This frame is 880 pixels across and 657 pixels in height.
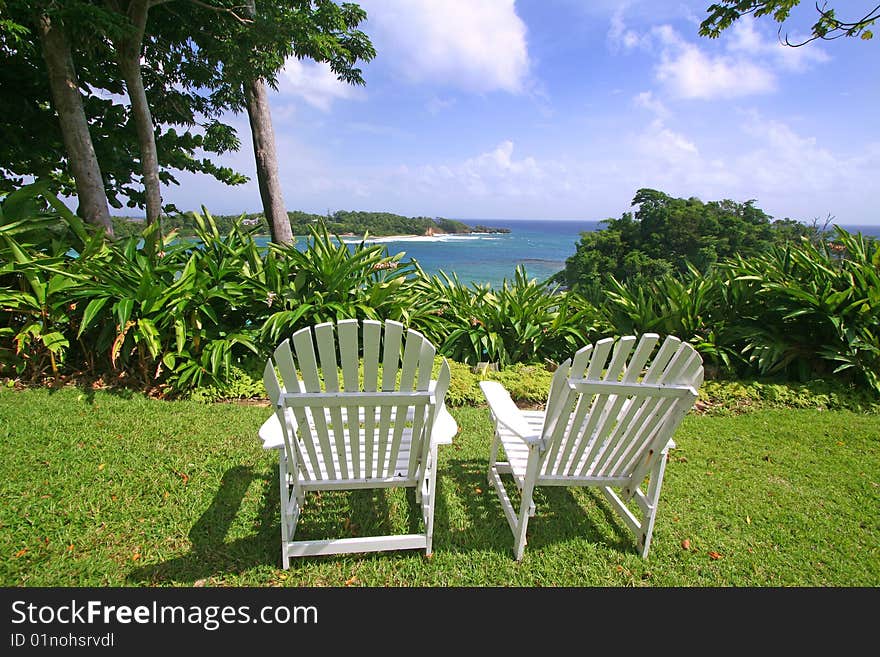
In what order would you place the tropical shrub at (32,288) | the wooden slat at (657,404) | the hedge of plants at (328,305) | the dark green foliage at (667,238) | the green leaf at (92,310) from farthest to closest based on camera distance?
the dark green foliage at (667,238) < the hedge of plants at (328,305) < the tropical shrub at (32,288) < the green leaf at (92,310) < the wooden slat at (657,404)

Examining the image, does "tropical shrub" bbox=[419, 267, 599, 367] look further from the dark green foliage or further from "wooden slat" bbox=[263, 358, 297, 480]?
the dark green foliage

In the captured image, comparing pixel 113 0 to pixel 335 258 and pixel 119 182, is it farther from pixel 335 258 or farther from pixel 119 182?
pixel 335 258

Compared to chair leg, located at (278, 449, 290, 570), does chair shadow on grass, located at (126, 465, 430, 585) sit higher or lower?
lower

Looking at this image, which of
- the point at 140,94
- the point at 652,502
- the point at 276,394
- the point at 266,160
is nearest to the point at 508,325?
the point at 652,502

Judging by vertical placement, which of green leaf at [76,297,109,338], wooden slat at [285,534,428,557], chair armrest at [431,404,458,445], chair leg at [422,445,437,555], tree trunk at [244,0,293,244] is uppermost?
tree trunk at [244,0,293,244]

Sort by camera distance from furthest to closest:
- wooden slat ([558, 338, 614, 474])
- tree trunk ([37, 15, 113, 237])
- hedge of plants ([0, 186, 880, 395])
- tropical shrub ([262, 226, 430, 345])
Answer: tree trunk ([37, 15, 113, 237]) < tropical shrub ([262, 226, 430, 345]) < hedge of plants ([0, 186, 880, 395]) < wooden slat ([558, 338, 614, 474])

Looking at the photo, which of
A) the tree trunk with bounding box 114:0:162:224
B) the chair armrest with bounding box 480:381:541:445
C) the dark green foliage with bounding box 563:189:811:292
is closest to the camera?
the chair armrest with bounding box 480:381:541:445

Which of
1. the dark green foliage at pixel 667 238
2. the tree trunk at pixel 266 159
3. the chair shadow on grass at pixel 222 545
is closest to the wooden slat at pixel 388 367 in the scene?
the chair shadow on grass at pixel 222 545

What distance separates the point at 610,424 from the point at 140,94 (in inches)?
256

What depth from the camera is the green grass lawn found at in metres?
1.99

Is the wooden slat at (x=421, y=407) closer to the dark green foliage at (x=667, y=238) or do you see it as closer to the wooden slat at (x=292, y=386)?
the wooden slat at (x=292, y=386)

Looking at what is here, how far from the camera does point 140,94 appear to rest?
16.8ft

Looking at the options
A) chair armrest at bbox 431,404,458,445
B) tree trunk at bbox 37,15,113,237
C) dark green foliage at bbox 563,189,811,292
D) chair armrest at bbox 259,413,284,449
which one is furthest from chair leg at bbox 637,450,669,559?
dark green foliage at bbox 563,189,811,292

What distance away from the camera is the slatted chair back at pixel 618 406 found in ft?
6.04
